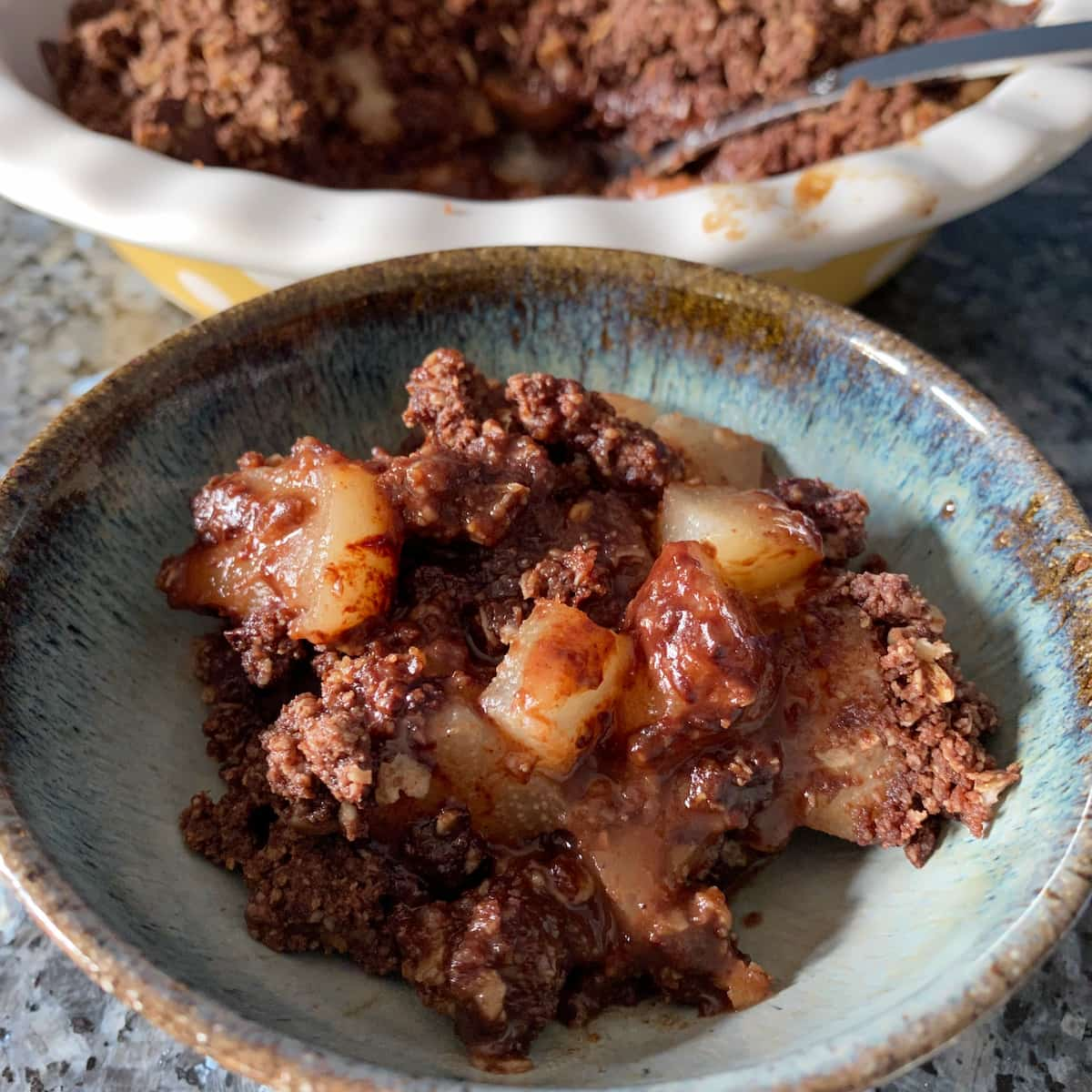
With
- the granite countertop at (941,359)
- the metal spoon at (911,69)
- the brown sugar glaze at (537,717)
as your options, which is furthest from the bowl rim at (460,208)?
the brown sugar glaze at (537,717)

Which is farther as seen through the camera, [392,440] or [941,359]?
[941,359]

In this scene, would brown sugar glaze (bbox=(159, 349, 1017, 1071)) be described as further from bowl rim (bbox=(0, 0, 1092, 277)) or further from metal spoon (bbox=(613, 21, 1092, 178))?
metal spoon (bbox=(613, 21, 1092, 178))

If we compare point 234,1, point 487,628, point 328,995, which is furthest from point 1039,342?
point 328,995

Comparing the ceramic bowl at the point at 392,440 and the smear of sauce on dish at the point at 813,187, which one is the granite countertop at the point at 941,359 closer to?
the ceramic bowl at the point at 392,440

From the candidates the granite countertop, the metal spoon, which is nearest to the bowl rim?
the metal spoon

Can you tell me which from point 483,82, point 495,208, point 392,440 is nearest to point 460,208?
point 495,208

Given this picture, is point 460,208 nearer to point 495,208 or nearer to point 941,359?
point 495,208
